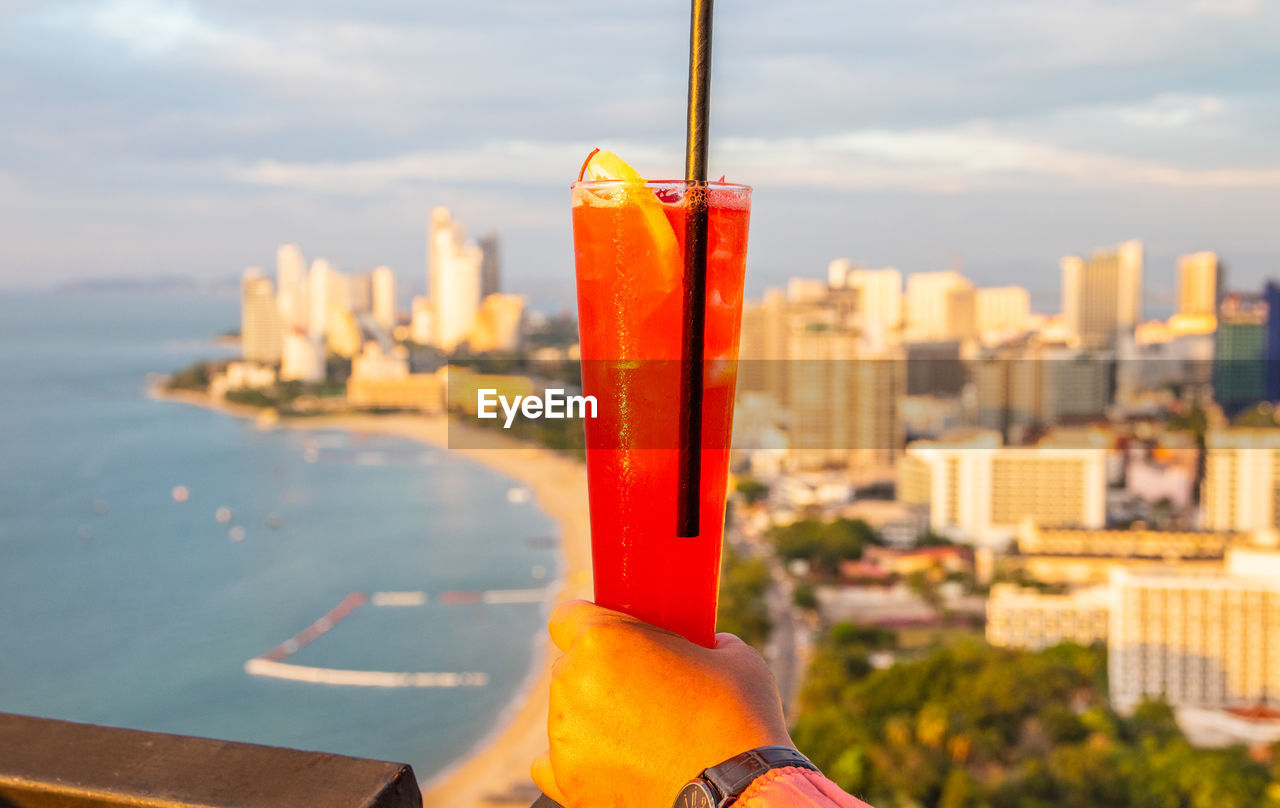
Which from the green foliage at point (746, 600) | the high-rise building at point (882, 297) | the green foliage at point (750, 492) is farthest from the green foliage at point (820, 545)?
the high-rise building at point (882, 297)

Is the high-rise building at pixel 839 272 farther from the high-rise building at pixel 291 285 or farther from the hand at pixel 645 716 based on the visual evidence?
the hand at pixel 645 716

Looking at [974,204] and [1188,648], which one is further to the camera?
[974,204]

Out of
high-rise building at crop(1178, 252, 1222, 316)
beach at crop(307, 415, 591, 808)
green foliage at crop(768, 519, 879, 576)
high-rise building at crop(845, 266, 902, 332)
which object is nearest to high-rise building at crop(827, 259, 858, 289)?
high-rise building at crop(845, 266, 902, 332)

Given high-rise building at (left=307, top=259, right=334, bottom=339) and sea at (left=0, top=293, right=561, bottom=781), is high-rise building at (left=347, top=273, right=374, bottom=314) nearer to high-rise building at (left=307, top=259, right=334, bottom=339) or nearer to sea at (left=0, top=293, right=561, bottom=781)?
high-rise building at (left=307, top=259, right=334, bottom=339)

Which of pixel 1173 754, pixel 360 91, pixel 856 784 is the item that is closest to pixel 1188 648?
pixel 1173 754

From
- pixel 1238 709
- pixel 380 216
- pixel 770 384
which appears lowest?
pixel 1238 709

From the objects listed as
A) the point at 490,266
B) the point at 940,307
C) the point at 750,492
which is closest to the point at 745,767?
the point at 750,492

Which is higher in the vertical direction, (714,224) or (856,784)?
(714,224)

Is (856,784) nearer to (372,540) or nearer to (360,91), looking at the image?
(372,540)
